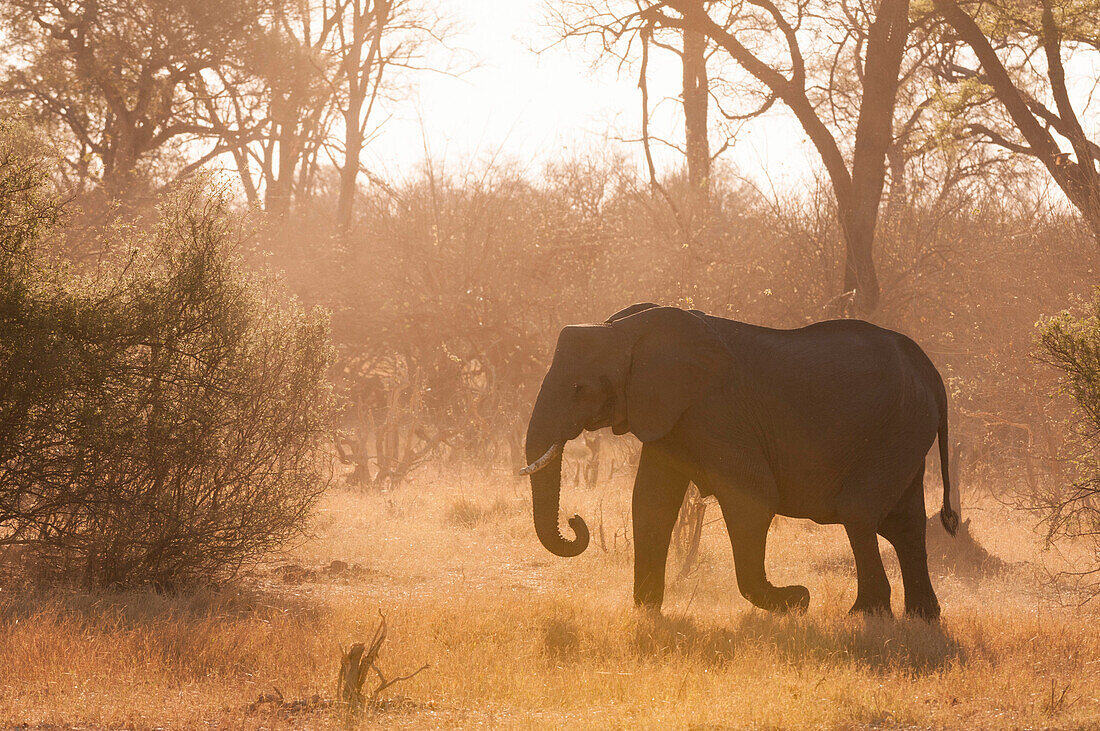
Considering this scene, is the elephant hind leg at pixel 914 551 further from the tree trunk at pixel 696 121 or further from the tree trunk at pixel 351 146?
the tree trunk at pixel 351 146

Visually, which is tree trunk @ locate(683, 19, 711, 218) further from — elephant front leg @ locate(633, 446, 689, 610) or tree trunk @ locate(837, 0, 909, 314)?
elephant front leg @ locate(633, 446, 689, 610)

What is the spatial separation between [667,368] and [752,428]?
79cm

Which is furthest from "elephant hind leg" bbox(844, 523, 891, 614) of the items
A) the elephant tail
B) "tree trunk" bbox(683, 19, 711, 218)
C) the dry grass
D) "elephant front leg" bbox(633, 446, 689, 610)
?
"tree trunk" bbox(683, 19, 711, 218)

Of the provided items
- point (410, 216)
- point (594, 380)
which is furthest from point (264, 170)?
point (594, 380)

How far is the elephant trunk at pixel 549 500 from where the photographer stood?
800 cm

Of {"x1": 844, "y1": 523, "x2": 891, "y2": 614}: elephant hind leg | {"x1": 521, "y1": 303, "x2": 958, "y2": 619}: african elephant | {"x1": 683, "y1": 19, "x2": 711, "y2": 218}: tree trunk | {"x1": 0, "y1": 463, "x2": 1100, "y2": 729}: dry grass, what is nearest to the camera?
{"x1": 0, "y1": 463, "x2": 1100, "y2": 729}: dry grass

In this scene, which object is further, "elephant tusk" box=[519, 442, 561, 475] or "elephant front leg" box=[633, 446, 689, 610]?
"elephant front leg" box=[633, 446, 689, 610]

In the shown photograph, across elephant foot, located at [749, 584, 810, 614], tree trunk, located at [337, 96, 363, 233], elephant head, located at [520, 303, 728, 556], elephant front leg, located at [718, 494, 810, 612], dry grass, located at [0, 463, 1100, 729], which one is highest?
tree trunk, located at [337, 96, 363, 233]

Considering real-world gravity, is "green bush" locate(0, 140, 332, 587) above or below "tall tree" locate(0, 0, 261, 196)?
below

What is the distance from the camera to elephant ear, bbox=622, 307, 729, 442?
8109 millimetres

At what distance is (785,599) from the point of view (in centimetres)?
815

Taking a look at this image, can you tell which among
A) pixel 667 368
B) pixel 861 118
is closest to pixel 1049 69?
pixel 861 118

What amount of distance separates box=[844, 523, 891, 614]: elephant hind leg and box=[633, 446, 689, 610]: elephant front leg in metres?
1.31

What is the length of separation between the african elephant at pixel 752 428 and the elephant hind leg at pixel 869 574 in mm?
10
